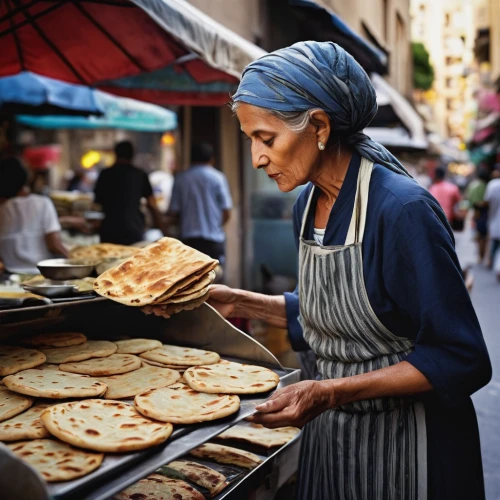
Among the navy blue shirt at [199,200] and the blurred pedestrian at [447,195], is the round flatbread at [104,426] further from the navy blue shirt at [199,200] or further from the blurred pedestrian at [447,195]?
the blurred pedestrian at [447,195]

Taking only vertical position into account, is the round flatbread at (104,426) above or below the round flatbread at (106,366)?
above

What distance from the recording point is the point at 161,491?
240 centimetres

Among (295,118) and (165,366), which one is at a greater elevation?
(295,118)

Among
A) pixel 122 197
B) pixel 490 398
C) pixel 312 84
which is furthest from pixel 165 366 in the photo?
pixel 122 197

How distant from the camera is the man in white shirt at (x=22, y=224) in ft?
16.8

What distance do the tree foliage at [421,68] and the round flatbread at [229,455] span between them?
28481 mm

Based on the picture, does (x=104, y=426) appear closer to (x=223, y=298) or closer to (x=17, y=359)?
(x=17, y=359)

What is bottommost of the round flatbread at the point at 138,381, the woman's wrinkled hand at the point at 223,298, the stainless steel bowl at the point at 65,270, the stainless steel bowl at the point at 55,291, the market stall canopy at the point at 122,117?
the round flatbread at the point at 138,381

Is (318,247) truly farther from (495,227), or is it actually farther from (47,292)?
(495,227)

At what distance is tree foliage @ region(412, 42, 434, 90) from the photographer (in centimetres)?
2877

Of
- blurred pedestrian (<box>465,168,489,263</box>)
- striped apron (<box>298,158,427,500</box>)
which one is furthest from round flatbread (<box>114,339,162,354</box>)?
blurred pedestrian (<box>465,168,489,263</box>)

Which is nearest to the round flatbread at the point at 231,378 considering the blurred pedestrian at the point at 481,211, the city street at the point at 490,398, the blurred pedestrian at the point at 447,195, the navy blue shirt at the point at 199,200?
the city street at the point at 490,398

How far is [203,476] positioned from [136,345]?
0.60 m

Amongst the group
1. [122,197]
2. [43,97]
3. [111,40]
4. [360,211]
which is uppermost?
[111,40]
